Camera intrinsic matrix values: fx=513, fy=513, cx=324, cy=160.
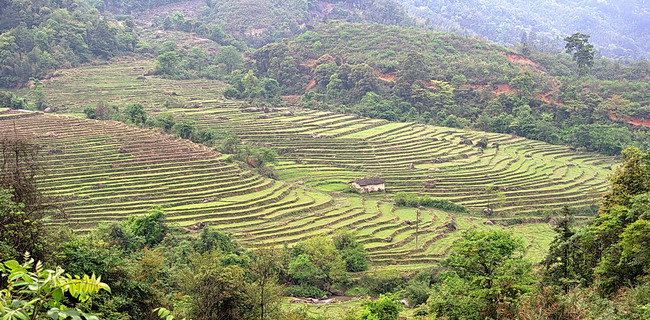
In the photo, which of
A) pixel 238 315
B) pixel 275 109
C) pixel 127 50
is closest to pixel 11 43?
pixel 127 50

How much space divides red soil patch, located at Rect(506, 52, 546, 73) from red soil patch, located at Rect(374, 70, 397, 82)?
55.1ft

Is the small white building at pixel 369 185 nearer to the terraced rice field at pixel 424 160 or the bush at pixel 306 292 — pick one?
the terraced rice field at pixel 424 160

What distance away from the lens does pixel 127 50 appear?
6412cm

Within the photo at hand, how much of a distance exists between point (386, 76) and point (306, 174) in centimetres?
2731

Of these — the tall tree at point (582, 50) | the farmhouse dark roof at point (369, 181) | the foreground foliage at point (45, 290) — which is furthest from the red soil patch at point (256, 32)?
the foreground foliage at point (45, 290)

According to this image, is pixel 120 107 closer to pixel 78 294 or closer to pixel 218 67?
pixel 218 67

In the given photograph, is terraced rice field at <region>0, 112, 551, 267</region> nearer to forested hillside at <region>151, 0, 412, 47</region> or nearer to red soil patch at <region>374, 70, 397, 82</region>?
red soil patch at <region>374, 70, 397, 82</region>

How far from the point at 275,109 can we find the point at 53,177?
26.6 m

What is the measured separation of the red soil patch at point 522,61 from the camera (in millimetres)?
65713

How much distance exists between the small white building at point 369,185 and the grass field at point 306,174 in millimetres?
622

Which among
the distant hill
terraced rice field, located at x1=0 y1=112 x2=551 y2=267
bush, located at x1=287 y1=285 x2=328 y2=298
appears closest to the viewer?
bush, located at x1=287 y1=285 x2=328 y2=298

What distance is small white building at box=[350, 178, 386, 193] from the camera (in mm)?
35000

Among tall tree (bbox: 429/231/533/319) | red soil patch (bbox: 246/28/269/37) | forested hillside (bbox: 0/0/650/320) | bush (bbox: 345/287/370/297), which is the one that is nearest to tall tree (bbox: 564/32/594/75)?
forested hillside (bbox: 0/0/650/320)

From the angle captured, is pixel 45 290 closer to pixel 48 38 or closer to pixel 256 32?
pixel 48 38
